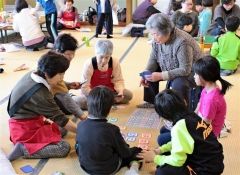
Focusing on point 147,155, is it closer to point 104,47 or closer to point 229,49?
point 104,47

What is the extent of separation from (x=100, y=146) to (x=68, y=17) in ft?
17.0

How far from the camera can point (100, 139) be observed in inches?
76.5

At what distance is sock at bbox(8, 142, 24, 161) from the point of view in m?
2.29

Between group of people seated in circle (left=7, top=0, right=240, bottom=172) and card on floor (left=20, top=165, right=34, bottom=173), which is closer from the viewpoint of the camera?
group of people seated in circle (left=7, top=0, right=240, bottom=172)

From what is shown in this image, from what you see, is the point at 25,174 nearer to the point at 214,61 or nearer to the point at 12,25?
the point at 214,61

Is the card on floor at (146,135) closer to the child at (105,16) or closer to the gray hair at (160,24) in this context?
the gray hair at (160,24)

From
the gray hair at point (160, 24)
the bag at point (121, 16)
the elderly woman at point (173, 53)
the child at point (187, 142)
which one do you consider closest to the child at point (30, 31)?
the bag at point (121, 16)

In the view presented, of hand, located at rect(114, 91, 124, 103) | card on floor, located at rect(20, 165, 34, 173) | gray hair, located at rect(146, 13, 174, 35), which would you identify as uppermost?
gray hair, located at rect(146, 13, 174, 35)

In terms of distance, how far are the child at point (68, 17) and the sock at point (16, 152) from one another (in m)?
4.68

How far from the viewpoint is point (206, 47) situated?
4.94 m

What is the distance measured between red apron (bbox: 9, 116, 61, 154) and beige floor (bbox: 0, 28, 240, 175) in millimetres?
103

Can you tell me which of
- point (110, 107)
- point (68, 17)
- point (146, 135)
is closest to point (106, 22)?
point (68, 17)

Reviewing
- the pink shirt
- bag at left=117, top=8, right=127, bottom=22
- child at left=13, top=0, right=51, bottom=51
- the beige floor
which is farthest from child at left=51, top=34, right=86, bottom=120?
bag at left=117, top=8, right=127, bottom=22

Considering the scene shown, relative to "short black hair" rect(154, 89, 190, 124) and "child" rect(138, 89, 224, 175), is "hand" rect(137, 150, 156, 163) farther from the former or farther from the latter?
"short black hair" rect(154, 89, 190, 124)
